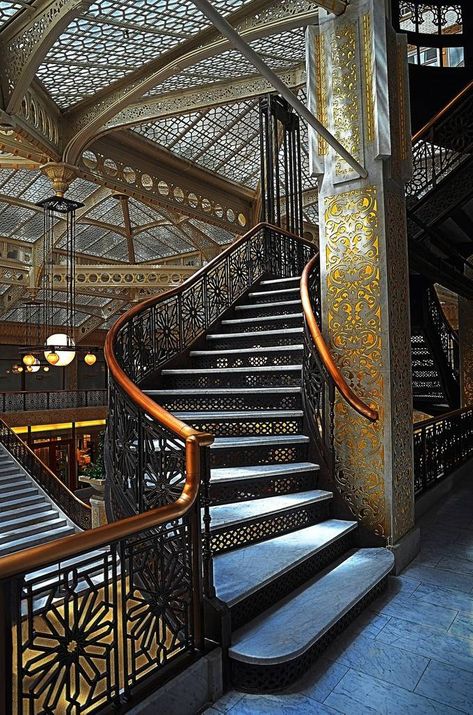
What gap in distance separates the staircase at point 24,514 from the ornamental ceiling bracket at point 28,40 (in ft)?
23.9

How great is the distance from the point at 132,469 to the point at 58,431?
18138mm

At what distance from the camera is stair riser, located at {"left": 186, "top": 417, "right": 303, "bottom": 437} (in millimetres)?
4055

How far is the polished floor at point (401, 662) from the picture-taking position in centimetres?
221

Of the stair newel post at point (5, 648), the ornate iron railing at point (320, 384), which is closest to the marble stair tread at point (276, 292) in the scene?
the ornate iron railing at point (320, 384)

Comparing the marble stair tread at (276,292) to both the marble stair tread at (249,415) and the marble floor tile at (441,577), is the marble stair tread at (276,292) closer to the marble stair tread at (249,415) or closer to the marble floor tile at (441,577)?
the marble stair tread at (249,415)

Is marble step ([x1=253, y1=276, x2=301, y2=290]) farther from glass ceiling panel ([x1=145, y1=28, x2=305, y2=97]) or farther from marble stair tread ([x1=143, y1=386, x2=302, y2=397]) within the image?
glass ceiling panel ([x1=145, y1=28, x2=305, y2=97])

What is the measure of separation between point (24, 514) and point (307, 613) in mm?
9666

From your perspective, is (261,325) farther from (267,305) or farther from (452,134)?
(452,134)

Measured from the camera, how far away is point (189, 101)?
7066 millimetres

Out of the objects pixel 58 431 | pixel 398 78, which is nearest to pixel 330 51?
pixel 398 78

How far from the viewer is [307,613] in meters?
2.69

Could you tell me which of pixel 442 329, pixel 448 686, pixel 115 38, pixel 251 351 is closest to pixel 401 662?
pixel 448 686

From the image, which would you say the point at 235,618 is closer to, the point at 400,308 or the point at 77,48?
the point at 400,308

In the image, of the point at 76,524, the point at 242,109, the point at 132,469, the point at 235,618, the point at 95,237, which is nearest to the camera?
the point at 235,618
